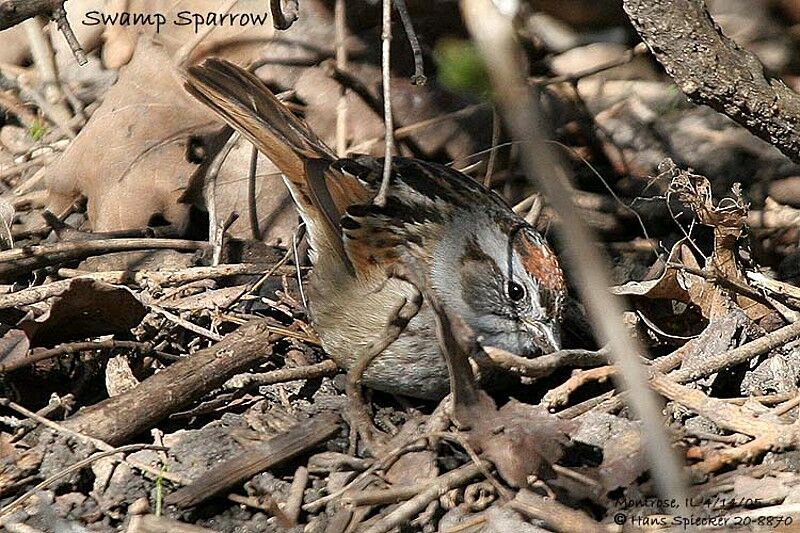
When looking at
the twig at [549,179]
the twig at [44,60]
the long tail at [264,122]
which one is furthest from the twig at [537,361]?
the twig at [44,60]

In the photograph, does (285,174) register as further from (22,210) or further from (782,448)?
(782,448)

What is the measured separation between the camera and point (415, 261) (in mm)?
3758

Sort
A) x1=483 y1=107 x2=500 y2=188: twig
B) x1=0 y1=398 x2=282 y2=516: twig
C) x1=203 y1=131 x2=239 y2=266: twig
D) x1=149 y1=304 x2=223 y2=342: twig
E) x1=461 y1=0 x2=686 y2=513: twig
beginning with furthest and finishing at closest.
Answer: x1=483 y1=107 x2=500 y2=188: twig, x1=203 y1=131 x2=239 y2=266: twig, x1=149 y1=304 x2=223 y2=342: twig, x1=0 y1=398 x2=282 y2=516: twig, x1=461 y1=0 x2=686 y2=513: twig

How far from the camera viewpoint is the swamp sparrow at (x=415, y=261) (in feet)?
11.4

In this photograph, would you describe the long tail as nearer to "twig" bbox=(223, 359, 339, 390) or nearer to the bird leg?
"twig" bbox=(223, 359, 339, 390)

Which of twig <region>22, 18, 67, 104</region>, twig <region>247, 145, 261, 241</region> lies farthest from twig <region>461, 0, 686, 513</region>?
twig <region>22, 18, 67, 104</region>

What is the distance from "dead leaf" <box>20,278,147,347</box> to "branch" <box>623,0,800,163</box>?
6.22 feet

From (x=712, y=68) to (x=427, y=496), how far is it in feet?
5.07

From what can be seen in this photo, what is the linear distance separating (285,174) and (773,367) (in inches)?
77.2

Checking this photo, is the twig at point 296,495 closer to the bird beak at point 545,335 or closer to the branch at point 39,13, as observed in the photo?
the bird beak at point 545,335

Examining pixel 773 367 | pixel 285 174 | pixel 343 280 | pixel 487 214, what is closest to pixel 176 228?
pixel 285 174

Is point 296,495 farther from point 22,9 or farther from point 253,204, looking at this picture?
point 253,204

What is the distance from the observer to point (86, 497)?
312 cm

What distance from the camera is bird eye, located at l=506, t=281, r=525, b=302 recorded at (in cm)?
354
